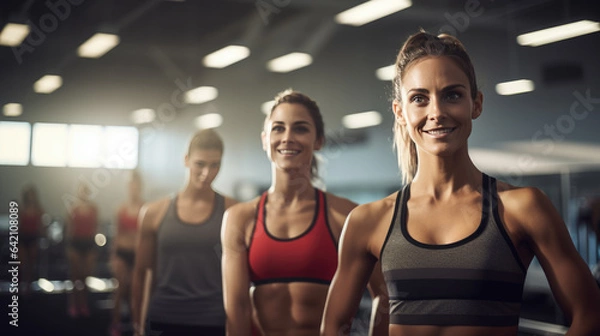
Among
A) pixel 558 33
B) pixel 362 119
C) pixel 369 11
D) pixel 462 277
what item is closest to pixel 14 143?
pixel 362 119

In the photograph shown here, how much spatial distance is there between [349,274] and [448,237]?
0.87 feet

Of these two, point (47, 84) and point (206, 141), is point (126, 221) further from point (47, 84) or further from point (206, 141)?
point (47, 84)

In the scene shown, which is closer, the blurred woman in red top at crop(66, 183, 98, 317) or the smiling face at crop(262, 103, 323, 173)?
the smiling face at crop(262, 103, 323, 173)

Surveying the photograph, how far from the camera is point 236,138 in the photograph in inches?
118

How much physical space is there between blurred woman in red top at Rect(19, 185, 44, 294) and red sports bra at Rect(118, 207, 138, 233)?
15.2 inches

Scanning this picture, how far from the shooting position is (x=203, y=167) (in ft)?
8.90

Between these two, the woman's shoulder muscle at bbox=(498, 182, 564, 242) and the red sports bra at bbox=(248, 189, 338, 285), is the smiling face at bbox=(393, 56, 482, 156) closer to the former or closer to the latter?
the woman's shoulder muscle at bbox=(498, 182, 564, 242)

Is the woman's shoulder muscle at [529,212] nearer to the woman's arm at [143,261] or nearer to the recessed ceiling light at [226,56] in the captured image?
the woman's arm at [143,261]

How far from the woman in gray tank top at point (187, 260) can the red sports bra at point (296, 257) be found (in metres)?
0.56

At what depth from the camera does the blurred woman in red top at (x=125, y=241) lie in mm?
3023

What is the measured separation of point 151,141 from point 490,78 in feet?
5.81

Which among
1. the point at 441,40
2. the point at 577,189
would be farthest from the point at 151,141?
the point at 577,189

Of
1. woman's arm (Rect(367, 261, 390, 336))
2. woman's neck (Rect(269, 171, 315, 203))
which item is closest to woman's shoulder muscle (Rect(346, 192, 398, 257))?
woman's arm (Rect(367, 261, 390, 336))

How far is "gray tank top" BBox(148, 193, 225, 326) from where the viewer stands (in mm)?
2557
